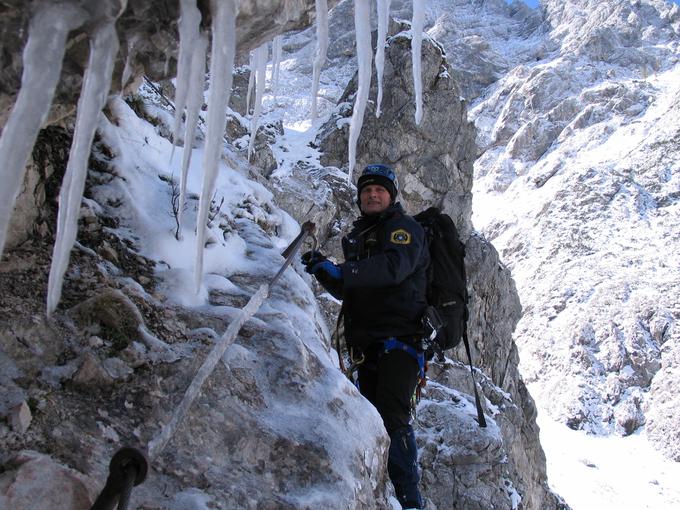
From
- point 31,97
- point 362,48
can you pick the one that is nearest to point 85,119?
point 31,97

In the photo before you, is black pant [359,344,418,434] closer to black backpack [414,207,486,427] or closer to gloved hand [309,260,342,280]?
black backpack [414,207,486,427]

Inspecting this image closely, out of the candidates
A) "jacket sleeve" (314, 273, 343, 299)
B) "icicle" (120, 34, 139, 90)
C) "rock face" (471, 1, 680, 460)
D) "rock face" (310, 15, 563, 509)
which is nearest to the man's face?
"jacket sleeve" (314, 273, 343, 299)

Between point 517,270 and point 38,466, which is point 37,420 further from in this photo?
point 517,270

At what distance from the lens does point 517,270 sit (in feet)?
164

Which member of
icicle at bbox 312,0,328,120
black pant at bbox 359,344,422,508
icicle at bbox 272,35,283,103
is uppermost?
icicle at bbox 272,35,283,103

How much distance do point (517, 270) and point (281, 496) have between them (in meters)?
49.9

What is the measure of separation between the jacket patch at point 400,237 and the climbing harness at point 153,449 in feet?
2.69

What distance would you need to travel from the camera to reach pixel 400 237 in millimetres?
4301

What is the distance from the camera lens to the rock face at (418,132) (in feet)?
70.1

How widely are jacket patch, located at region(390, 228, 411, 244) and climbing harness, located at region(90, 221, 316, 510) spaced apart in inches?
32.3

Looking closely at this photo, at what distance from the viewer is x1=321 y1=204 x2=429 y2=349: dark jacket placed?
4.15m

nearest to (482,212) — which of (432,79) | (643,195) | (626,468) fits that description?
(643,195)

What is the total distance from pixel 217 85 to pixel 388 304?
238 centimetres

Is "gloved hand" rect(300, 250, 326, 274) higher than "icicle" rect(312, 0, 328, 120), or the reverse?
"icicle" rect(312, 0, 328, 120)
